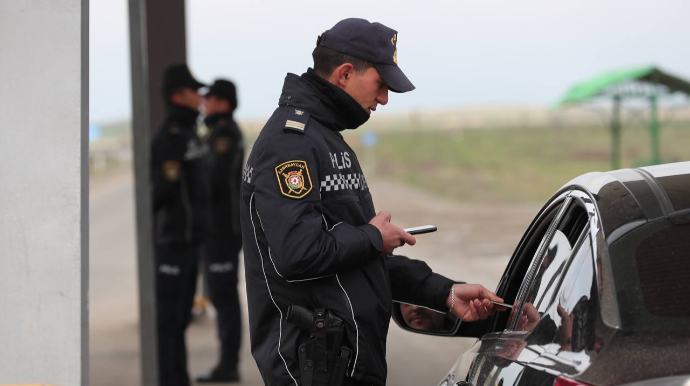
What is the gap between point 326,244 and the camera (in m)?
2.52

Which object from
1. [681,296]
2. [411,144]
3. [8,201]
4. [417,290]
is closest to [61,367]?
[8,201]

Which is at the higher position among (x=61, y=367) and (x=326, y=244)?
(x=326, y=244)

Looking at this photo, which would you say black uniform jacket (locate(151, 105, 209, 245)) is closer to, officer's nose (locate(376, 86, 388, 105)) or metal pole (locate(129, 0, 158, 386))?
metal pole (locate(129, 0, 158, 386))

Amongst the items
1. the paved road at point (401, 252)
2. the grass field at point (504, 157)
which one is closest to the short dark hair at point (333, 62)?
Answer: the paved road at point (401, 252)

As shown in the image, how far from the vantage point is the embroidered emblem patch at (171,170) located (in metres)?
6.11

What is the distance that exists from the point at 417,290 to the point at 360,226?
443 mm

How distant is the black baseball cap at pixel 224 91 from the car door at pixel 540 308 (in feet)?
14.2

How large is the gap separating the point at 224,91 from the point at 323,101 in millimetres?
4213

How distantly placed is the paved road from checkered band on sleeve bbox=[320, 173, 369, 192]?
14.3 feet

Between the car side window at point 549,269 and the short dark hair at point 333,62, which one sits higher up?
the short dark hair at point 333,62

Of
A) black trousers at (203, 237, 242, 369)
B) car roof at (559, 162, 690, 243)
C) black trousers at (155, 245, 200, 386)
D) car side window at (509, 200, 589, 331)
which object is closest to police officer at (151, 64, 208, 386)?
black trousers at (155, 245, 200, 386)

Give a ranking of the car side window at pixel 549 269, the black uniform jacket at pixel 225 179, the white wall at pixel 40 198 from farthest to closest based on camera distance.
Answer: the black uniform jacket at pixel 225 179 < the white wall at pixel 40 198 < the car side window at pixel 549 269

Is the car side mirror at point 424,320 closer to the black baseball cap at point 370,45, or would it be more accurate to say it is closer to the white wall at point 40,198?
the black baseball cap at point 370,45

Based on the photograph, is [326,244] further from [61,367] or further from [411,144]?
[411,144]
